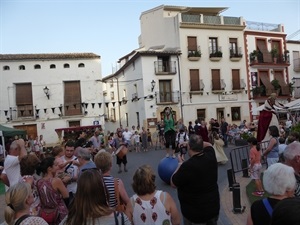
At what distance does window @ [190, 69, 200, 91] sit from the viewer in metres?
29.5

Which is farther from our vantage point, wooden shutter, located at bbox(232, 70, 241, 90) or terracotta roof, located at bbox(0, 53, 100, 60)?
wooden shutter, located at bbox(232, 70, 241, 90)

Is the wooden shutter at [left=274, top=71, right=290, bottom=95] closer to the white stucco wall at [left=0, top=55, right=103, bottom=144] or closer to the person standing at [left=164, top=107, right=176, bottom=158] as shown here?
the white stucco wall at [left=0, top=55, right=103, bottom=144]

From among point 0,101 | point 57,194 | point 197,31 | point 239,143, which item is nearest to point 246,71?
point 197,31

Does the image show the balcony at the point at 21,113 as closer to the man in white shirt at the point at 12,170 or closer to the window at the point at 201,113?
the window at the point at 201,113

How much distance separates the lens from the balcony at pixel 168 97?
28308 millimetres

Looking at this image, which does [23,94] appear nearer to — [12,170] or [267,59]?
[267,59]

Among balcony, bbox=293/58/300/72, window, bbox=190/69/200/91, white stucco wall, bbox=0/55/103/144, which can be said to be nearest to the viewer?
white stucco wall, bbox=0/55/103/144

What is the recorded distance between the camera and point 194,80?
1169 inches

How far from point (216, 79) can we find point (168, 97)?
17.5 feet

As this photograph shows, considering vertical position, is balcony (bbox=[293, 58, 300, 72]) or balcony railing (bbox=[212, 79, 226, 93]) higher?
balcony (bbox=[293, 58, 300, 72])

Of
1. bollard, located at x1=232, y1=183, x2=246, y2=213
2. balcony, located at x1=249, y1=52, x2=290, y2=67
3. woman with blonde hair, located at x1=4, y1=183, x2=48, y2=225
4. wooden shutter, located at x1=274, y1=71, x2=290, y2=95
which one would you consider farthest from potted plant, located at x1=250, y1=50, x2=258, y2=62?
woman with blonde hair, located at x1=4, y1=183, x2=48, y2=225

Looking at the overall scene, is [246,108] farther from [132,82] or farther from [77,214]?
[77,214]

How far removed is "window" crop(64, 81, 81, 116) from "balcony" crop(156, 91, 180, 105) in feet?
24.3

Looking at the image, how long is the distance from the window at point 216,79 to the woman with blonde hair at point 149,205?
27655 mm
